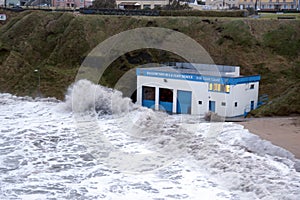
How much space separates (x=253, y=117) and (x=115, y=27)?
1789cm

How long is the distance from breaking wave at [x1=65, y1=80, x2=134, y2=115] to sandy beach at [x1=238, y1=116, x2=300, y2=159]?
7.45 m

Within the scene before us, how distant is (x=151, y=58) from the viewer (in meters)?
35.1

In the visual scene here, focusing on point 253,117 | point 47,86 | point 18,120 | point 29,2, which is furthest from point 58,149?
point 29,2

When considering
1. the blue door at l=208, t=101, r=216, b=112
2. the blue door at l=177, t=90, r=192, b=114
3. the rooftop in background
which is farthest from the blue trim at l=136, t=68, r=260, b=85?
the blue door at l=208, t=101, r=216, b=112

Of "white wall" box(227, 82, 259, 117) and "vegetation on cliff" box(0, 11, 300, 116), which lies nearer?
"white wall" box(227, 82, 259, 117)

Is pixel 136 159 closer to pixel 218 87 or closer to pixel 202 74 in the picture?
pixel 218 87

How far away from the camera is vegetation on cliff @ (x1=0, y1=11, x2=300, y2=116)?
32.6m

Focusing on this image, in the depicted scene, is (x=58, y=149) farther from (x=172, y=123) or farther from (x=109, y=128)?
(x=172, y=123)

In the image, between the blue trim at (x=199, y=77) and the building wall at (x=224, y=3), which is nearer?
the blue trim at (x=199, y=77)

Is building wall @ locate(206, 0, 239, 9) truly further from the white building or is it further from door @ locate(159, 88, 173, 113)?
door @ locate(159, 88, 173, 113)

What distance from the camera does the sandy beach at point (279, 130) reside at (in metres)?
19.6

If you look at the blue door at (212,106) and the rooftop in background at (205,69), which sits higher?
the rooftop in background at (205,69)

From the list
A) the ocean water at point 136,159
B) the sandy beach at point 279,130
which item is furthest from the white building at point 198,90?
the sandy beach at point 279,130

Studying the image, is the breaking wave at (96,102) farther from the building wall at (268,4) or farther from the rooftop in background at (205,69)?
the building wall at (268,4)
